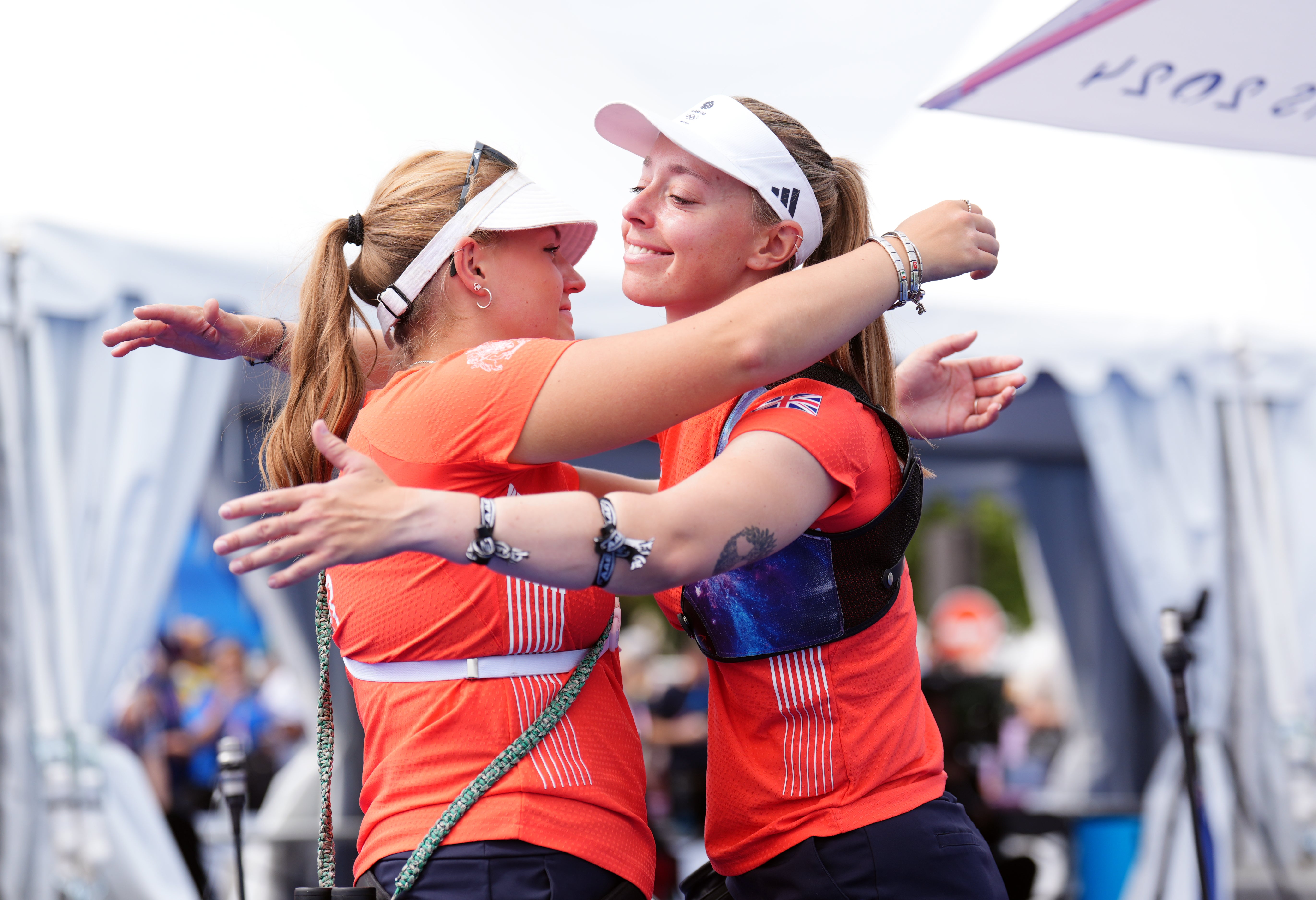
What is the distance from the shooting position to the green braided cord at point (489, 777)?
140 cm

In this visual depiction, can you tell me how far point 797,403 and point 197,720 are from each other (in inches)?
348

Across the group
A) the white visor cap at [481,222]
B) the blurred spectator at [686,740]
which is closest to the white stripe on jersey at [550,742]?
the white visor cap at [481,222]

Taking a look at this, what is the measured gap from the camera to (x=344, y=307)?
1695 mm

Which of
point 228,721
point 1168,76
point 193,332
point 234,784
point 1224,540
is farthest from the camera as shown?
point 228,721

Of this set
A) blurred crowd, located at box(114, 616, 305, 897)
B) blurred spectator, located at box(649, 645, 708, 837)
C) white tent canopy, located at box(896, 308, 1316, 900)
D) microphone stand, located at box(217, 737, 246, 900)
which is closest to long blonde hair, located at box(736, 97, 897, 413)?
microphone stand, located at box(217, 737, 246, 900)

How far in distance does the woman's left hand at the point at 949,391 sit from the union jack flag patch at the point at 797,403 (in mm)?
500

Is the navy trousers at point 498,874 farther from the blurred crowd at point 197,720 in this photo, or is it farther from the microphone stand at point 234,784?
the blurred crowd at point 197,720

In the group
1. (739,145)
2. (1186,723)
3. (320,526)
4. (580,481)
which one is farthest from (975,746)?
(320,526)

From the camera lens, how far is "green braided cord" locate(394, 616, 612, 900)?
140 cm

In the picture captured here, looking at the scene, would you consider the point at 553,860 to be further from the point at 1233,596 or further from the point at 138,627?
the point at 1233,596

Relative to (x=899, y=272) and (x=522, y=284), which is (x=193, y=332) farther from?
(x=899, y=272)

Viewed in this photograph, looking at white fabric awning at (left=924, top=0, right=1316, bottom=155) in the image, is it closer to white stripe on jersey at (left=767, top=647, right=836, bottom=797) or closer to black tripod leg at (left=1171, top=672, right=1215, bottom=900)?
black tripod leg at (left=1171, top=672, right=1215, bottom=900)

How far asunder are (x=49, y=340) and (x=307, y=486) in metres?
3.42

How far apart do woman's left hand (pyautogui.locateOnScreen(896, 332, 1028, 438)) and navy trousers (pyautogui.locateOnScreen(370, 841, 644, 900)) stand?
0.96 m
